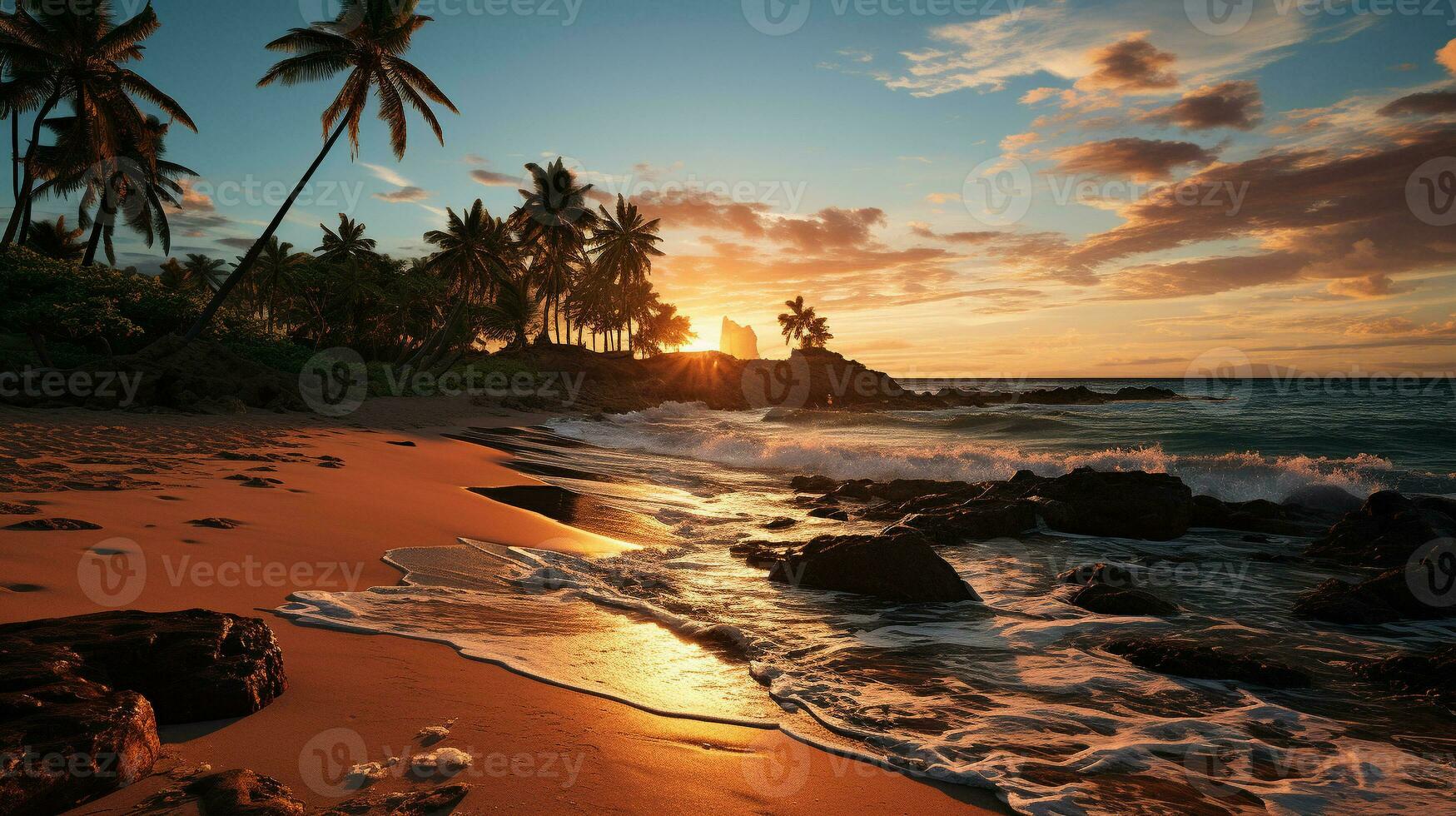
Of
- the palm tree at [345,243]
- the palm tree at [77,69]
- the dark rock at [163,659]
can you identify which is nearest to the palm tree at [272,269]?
the palm tree at [345,243]

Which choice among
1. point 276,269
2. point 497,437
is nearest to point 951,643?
point 497,437

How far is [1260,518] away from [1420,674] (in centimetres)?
853

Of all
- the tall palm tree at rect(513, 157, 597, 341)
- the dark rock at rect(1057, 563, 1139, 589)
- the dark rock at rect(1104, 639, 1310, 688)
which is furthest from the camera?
the tall palm tree at rect(513, 157, 597, 341)

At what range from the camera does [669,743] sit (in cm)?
354

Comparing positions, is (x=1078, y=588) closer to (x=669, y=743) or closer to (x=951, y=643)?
(x=951, y=643)

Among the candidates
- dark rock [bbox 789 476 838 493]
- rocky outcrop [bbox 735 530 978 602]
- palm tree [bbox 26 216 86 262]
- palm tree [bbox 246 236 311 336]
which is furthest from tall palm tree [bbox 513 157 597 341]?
rocky outcrop [bbox 735 530 978 602]

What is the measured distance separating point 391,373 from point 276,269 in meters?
26.5

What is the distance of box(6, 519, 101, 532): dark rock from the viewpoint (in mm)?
5289

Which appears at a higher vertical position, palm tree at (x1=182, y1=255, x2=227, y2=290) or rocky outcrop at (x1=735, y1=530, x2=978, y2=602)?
palm tree at (x1=182, y1=255, x2=227, y2=290)

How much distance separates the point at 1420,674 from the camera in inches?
202

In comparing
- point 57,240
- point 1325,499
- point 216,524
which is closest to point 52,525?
point 216,524

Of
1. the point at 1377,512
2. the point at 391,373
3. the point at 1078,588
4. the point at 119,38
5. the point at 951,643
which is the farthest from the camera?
the point at 391,373

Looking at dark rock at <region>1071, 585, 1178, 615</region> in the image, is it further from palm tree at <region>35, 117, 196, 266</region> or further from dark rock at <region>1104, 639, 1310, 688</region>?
palm tree at <region>35, 117, 196, 266</region>

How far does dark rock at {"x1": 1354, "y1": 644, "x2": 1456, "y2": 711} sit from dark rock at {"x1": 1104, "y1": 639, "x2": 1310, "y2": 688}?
578 mm
